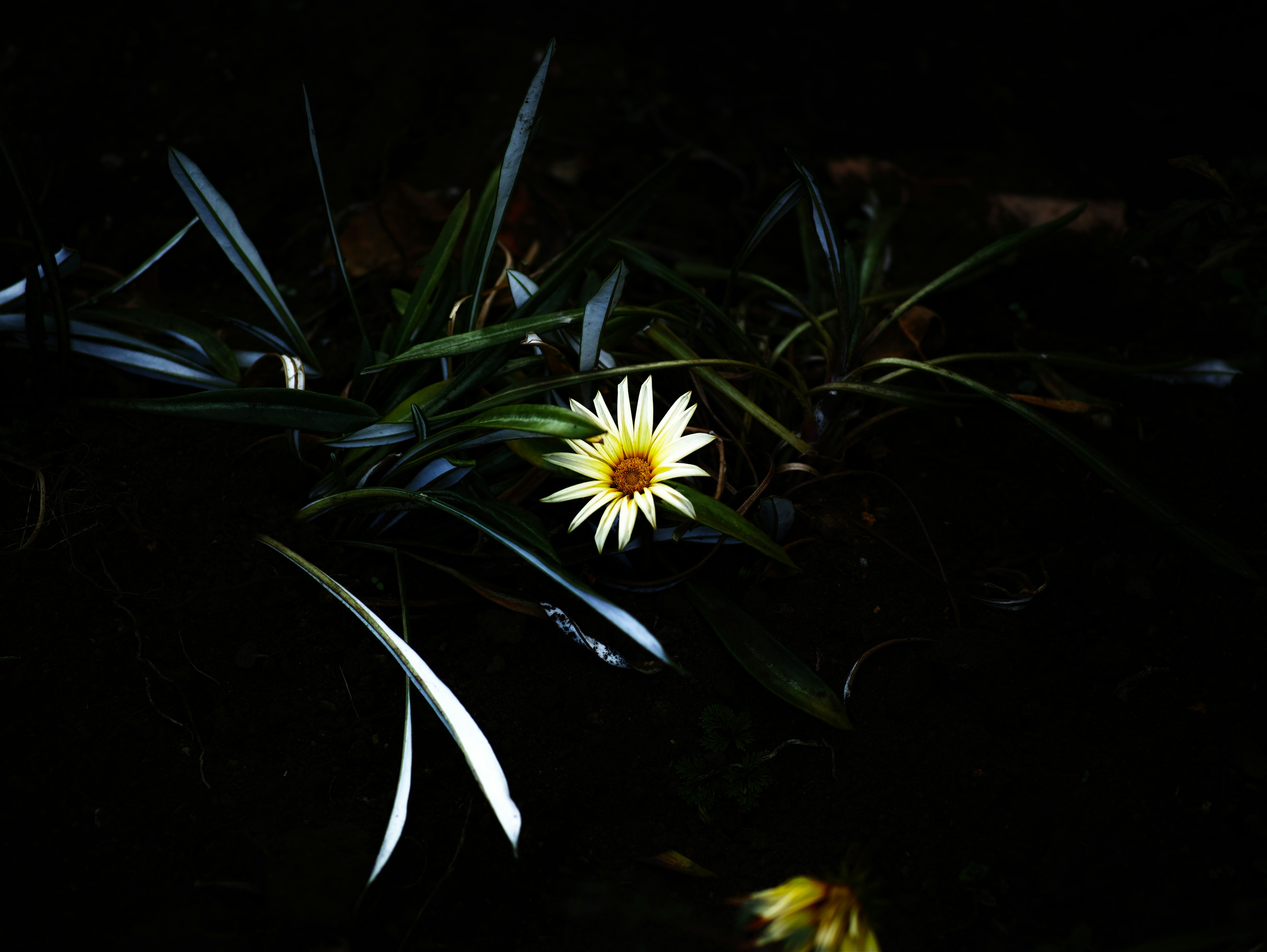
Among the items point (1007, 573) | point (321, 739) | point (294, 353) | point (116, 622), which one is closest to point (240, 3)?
point (294, 353)

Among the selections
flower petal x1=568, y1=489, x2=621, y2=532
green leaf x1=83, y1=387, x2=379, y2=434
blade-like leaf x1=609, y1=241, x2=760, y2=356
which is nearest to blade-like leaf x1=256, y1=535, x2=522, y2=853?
green leaf x1=83, y1=387, x2=379, y2=434

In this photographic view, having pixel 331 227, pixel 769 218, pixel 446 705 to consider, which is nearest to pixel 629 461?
pixel 446 705

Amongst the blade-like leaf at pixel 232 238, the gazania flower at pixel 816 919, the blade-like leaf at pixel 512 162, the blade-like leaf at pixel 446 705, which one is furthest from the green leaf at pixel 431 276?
the gazania flower at pixel 816 919

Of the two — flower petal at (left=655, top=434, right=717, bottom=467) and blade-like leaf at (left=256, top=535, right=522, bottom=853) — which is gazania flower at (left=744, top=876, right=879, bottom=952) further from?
flower petal at (left=655, top=434, right=717, bottom=467)

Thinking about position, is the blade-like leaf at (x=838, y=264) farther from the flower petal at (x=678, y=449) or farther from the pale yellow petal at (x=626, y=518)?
the pale yellow petal at (x=626, y=518)

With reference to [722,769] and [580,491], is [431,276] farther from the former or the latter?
[722,769]
